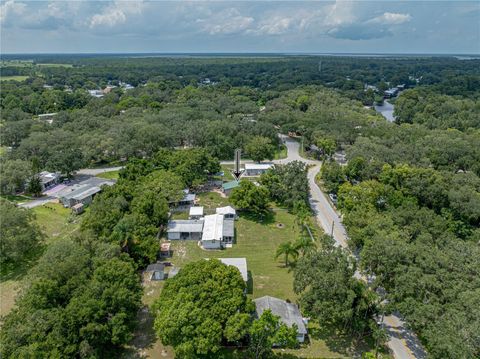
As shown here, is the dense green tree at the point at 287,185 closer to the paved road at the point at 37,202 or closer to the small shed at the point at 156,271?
the small shed at the point at 156,271

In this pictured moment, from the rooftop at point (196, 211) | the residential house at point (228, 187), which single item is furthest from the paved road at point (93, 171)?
the rooftop at point (196, 211)

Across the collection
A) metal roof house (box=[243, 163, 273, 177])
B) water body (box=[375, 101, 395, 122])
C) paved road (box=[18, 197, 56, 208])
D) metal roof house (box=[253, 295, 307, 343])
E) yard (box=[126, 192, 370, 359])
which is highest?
water body (box=[375, 101, 395, 122])

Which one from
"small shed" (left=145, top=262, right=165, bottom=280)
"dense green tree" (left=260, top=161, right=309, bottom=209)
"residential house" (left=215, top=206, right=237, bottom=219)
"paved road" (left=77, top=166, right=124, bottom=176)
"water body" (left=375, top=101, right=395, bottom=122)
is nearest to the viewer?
"small shed" (left=145, top=262, right=165, bottom=280)

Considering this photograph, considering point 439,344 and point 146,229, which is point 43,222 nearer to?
point 146,229

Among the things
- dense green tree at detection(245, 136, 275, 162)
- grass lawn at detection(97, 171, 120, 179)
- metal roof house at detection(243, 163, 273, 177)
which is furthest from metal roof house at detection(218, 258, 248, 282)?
grass lawn at detection(97, 171, 120, 179)

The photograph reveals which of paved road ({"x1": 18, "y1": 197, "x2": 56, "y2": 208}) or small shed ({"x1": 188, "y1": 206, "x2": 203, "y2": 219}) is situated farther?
paved road ({"x1": 18, "y1": 197, "x2": 56, "y2": 208})

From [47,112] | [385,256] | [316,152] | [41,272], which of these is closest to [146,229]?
[41,272]

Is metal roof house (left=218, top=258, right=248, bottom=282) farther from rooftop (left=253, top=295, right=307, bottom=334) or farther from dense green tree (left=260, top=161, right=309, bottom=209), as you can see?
dense green tree (left=260, top=161, right=309, bottom=209)
